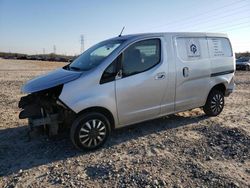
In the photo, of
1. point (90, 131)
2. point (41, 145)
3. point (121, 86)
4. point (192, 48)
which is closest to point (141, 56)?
point (121, 86)

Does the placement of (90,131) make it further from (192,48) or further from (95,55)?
(192,48)

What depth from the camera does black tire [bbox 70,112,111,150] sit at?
494 cm

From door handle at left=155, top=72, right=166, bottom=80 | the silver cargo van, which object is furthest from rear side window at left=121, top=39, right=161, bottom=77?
door handle at left=155, top=72, right=166, bottom=80

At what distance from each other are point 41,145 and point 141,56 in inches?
99.0

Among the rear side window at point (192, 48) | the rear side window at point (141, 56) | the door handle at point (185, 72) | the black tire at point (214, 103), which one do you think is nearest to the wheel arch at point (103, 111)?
the rear side window at point (141, 56)

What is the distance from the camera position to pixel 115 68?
17.1ft

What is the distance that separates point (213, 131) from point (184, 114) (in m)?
1.45

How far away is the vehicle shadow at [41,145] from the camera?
186 inches

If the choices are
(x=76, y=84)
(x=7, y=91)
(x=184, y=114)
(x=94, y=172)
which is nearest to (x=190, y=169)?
(x=94, y=172)

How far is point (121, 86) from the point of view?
206 inches

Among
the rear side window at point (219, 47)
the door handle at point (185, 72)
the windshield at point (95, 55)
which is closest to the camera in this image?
the windshield at point (95, 55)

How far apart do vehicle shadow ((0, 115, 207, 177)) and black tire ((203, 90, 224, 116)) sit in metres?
0.41

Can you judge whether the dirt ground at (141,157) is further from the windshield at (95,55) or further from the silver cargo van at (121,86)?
the windshield at (95,55)

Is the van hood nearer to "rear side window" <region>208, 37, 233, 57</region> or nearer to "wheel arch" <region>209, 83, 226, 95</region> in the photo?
"rear side window" <region>208, 37, 233, 57</region>
